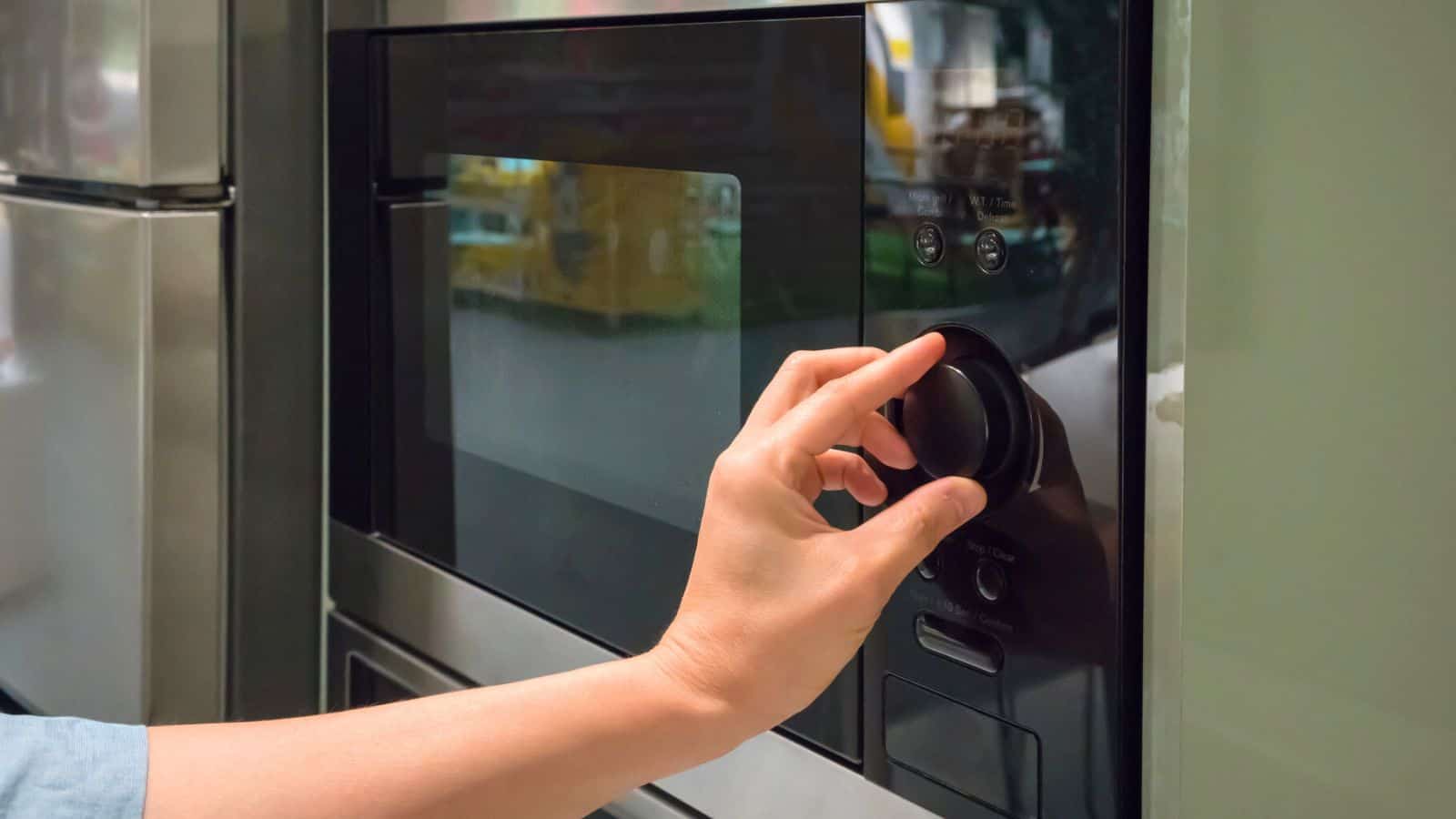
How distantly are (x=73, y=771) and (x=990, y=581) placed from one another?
0.34m

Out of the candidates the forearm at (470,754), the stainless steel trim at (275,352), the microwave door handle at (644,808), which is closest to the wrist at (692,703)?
the forearm at (470,754)

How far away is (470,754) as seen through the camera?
0.51 metres

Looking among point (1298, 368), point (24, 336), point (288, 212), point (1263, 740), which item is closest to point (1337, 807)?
point (1263, 740)

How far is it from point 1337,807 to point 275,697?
0.79 metres

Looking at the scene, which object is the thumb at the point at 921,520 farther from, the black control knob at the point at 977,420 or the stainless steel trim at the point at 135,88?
the stainless steel trim at the point at 135,88

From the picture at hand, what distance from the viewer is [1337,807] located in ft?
1.45

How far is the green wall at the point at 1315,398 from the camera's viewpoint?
16.0 inches

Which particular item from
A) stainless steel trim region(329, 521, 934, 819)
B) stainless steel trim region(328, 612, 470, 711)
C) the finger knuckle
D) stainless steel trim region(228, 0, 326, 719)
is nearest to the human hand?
the finger knuckle

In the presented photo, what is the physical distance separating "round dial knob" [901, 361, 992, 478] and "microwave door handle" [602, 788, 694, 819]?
31 centimetres

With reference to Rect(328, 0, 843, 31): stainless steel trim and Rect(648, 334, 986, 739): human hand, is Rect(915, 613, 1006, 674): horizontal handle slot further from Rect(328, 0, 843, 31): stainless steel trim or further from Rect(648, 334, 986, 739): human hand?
Rect(328, 0, 843, 31): stainless steel trim

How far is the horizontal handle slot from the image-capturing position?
1.75 ft

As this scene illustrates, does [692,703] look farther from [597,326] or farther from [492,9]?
[492,9]

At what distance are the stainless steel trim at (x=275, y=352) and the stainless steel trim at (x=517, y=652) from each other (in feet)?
0.13

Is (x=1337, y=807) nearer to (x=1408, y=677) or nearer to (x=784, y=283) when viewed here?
(x=1408, y=677)
